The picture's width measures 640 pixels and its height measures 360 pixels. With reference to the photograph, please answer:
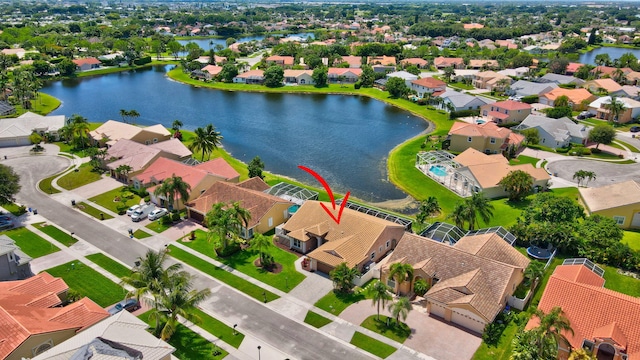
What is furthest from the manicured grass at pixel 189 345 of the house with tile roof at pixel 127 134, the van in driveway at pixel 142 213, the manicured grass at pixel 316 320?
the house with tile roof at pixel 127 134

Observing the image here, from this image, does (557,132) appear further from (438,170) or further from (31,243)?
(31,243)

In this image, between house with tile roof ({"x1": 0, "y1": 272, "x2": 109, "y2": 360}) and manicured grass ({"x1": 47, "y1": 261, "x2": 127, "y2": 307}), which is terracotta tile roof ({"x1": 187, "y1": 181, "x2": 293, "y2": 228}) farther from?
house with tile roof ({"x1": 0, "y1": 272, "x2": 109, "y2": 360})

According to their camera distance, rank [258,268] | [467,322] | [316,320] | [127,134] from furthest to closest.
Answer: [127,134], [258,268], [316,320], [467,322]

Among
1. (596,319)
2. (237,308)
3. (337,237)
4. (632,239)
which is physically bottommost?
(237,308)

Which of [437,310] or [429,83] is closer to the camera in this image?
[437,310]

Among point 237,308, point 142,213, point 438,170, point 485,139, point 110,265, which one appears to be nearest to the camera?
point 237,308

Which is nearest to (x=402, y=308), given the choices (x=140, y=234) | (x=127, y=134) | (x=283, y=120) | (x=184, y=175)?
(x=140, y=234)

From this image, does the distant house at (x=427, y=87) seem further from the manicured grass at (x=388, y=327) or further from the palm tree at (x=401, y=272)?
the manicured grass at (x=388, y=327)
